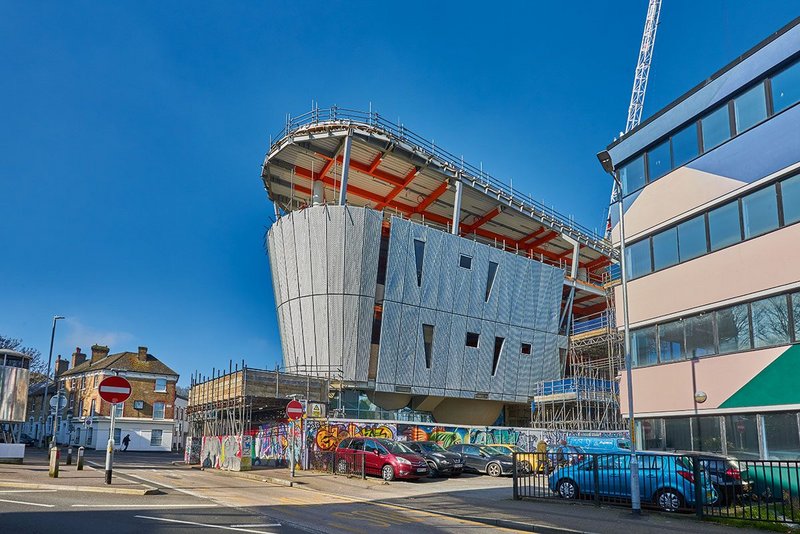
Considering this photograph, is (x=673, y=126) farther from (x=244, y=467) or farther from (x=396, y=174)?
(x=396, y=174)

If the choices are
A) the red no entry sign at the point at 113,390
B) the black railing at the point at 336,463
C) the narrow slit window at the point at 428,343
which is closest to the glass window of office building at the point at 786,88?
the black railing at the point at 336,463

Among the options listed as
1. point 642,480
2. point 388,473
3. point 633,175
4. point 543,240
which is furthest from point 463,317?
point 642,480

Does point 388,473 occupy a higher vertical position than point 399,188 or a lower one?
lower

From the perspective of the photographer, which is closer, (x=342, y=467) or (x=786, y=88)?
(x=786, y=88)

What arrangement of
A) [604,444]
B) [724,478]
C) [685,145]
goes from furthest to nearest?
[604,444]
[685,145]
[724,478]

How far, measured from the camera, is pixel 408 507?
51.9ft

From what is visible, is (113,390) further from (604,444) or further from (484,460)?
(604,444)

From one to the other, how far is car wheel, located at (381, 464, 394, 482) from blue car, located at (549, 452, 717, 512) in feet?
22.3

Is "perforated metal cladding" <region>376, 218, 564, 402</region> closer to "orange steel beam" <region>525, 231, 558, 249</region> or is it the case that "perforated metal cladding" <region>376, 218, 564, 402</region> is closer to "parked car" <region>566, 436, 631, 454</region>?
"orange steel beam" <region>525, 231, 558, 249</region>

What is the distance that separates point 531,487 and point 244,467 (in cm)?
1491

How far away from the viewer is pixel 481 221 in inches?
2151

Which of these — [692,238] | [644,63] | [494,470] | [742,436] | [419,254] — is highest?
[644,63]

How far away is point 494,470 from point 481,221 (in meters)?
30.0

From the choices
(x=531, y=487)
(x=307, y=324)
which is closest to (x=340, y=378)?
(x=307, y=324)
